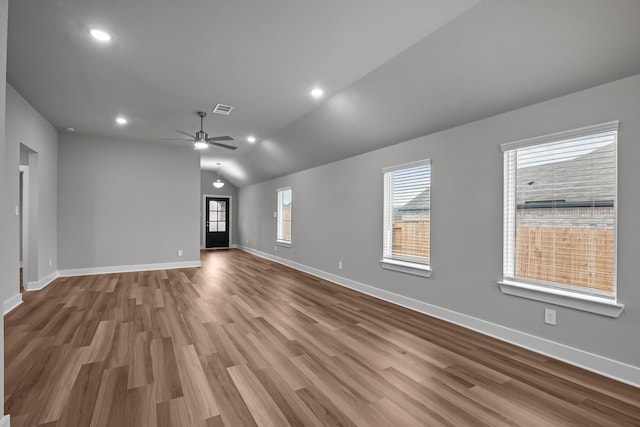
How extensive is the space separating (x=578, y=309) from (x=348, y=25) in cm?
315

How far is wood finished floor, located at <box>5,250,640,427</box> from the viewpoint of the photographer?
1983 mm

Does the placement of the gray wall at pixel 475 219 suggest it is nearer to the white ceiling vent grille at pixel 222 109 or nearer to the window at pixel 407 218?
the window at pixel 407 218

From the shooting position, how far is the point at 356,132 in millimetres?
4832

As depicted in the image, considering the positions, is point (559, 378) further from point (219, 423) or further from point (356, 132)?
point (356, 132)

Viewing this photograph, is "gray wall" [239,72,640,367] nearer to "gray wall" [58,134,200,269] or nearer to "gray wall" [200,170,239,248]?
"gray wall" [58,134,200,269]

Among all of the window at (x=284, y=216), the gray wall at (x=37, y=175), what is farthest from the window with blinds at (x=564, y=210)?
the gray wall at (x=37, y=175)

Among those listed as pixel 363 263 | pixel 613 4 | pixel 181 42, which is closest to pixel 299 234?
pixel 363 263

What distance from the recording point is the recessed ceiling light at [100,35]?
272 cm

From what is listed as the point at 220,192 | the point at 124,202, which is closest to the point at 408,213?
the point at 124,202

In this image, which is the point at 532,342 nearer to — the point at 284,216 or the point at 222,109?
the point at 222,109

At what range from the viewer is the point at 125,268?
673 centimetres

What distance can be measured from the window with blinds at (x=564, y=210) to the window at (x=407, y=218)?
109 cm

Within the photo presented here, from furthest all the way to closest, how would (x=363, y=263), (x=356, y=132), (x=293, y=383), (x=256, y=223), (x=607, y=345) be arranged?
1. (x=256, y=223)
2. (x=363, y=263)
3. (x=356, y=132)
4. (x=607, y=345)
5. (x=293, y=383)

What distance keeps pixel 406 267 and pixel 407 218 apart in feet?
2.35
